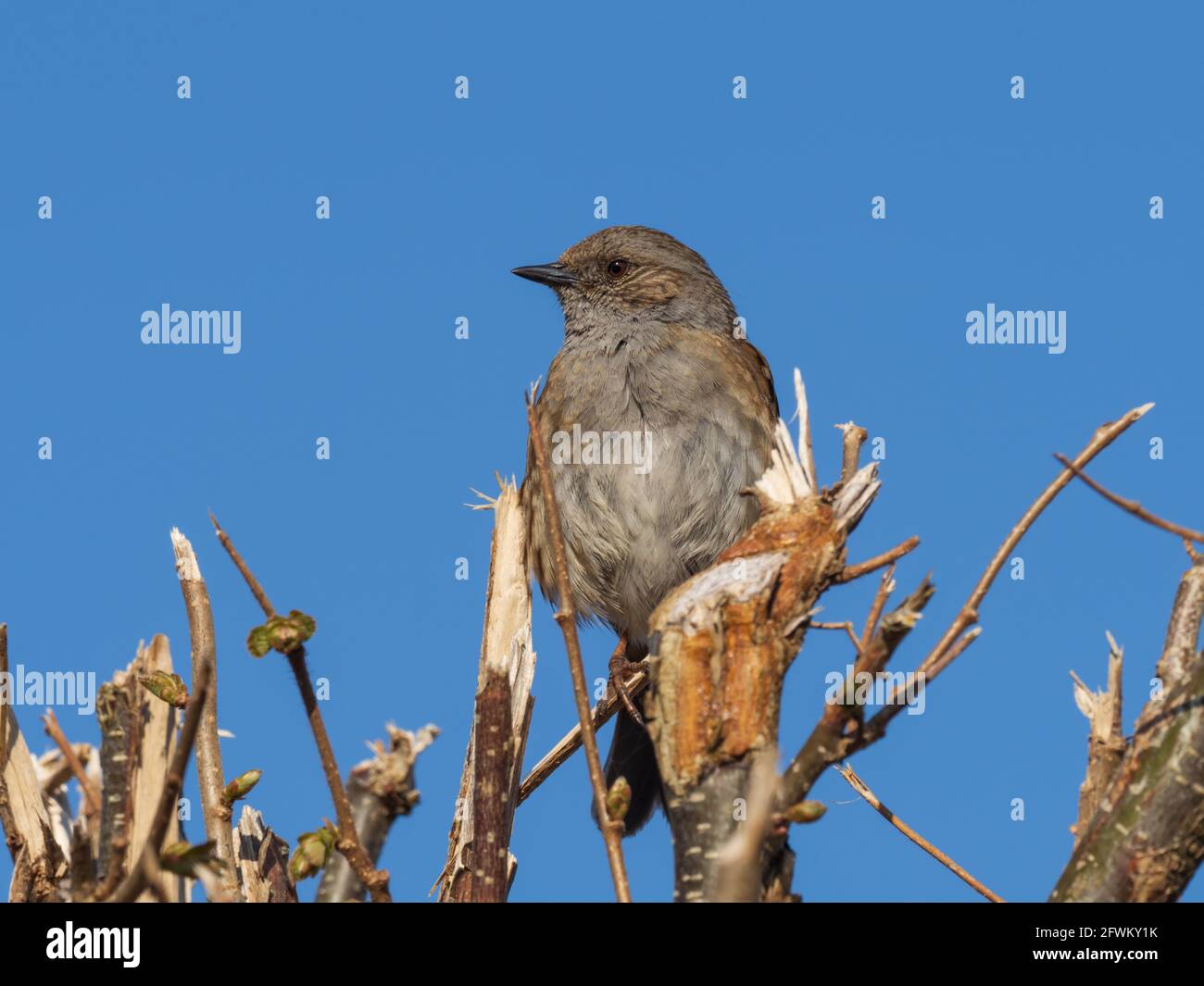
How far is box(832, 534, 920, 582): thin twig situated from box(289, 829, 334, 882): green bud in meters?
1.24

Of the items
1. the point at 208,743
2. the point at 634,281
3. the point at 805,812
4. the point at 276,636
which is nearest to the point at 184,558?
the point at 208,743

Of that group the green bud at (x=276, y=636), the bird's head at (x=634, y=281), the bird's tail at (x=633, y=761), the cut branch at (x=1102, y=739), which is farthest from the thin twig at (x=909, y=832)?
the bird's head at (x=634, y=281)

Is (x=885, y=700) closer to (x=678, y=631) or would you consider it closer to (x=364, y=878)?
(x=678, y=631)

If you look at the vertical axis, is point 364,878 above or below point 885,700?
below

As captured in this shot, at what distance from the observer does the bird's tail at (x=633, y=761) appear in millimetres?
6191

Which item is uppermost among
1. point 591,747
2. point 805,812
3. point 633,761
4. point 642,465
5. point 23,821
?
point 642,465

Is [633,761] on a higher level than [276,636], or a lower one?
lower

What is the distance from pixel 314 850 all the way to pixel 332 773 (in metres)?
0.23

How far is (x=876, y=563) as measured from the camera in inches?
118

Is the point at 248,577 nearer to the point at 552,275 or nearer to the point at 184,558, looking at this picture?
the point at 184,558

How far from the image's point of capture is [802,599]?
10.5 ft
